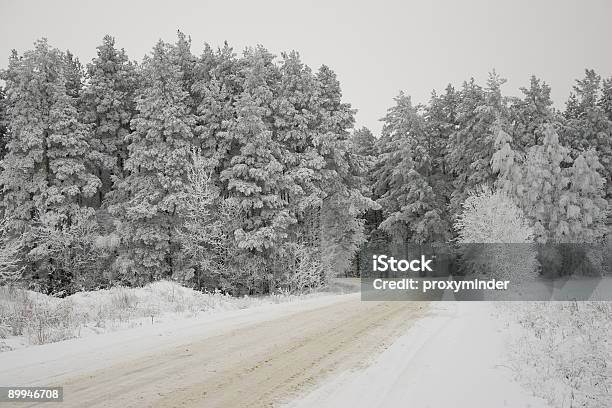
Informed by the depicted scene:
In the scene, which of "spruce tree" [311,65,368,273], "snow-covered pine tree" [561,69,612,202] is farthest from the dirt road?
"snow-covered pine tree" [561,69,612,202]

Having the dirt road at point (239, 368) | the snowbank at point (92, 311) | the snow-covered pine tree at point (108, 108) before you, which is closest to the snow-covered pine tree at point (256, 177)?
the snowbank at point (92, 311)

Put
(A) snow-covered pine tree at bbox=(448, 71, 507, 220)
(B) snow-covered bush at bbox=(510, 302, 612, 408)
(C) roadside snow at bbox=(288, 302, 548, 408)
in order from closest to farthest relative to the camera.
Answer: (C) roadside snow at bbox=(288, 302, 548, 408)
(B) snow-covered bush at bbox=(510, 302, 612, 408)
(A) snow-covered pine tree at bbox=(448, 71, 507, 220)

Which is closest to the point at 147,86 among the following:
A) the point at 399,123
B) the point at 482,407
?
the point at 399,123

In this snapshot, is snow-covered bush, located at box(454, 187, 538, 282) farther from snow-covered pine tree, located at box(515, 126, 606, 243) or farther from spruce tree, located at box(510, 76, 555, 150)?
spruce tree, located at box(510, 76, 555, 150)

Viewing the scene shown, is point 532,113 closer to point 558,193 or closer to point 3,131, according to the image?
point 558,193

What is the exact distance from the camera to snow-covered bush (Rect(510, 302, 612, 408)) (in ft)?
25.5

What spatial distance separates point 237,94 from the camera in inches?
1395

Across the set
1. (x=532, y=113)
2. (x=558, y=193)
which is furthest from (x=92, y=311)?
(x=532, y=113)

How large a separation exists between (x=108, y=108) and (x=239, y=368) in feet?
102

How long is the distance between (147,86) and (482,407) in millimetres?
31976

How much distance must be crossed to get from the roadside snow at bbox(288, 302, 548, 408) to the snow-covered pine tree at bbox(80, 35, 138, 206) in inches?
1122

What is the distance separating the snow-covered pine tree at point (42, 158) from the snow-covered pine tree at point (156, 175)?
2.98 metres

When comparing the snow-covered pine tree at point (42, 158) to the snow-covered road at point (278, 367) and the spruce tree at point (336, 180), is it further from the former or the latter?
the snow-covered road at point (278, 367)

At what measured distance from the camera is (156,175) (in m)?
31.1
